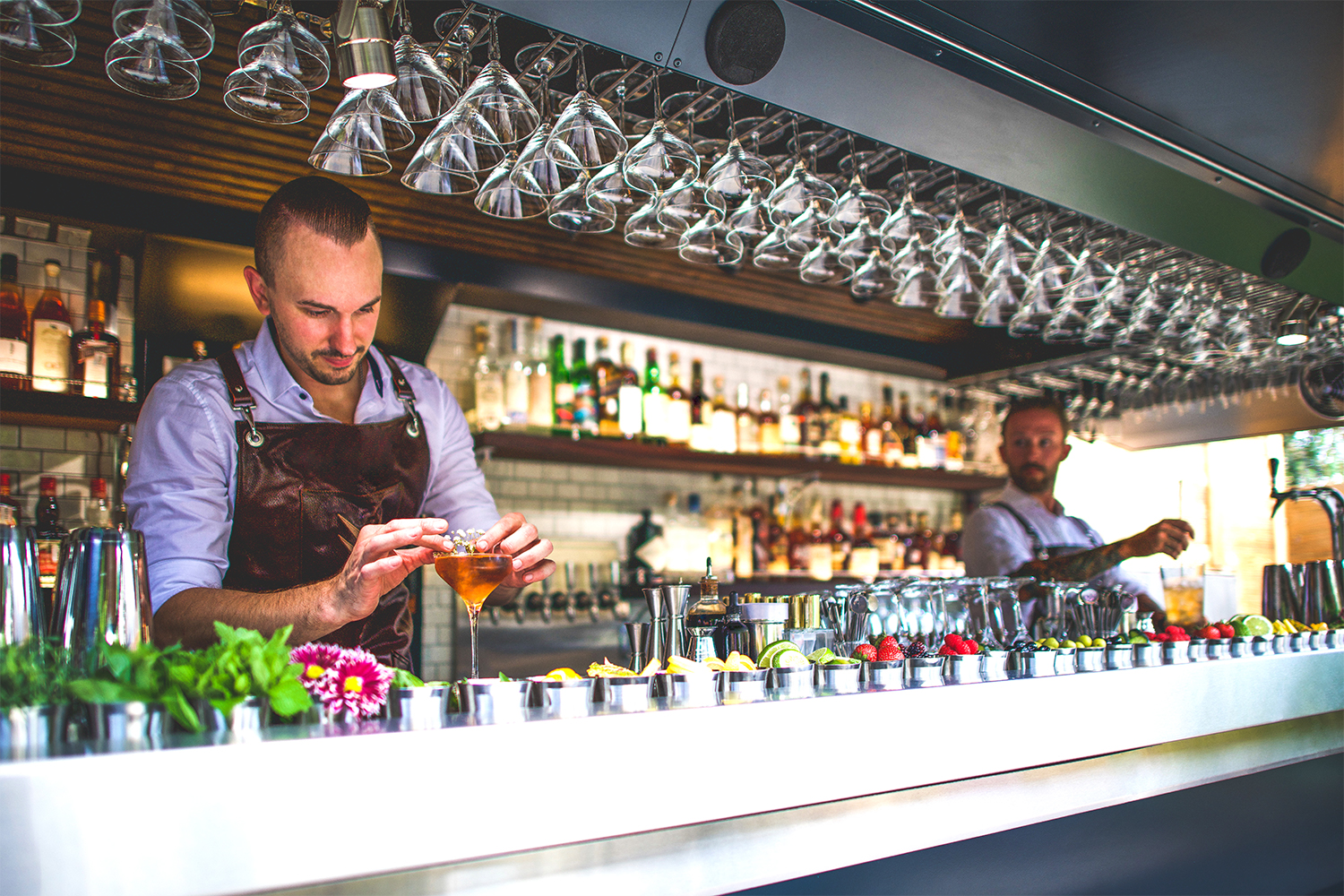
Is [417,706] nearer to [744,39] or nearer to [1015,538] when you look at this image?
[744,39]

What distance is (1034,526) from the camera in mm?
3455

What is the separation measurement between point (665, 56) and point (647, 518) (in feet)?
8.27

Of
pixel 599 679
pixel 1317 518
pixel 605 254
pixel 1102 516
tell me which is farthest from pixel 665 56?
pixel 1102 516

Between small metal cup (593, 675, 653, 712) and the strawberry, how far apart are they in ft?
1.65

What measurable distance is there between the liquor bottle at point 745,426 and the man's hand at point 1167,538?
175cm

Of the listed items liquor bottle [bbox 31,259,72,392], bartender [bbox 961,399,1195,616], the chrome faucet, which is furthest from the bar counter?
liquor bottle [bbox 31,259,72,392]

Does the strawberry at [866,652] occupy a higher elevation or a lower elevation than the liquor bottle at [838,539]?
lower

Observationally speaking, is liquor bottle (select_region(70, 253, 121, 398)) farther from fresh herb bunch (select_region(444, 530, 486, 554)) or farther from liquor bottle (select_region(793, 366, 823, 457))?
liquor bottle (select_region(793, 366, 823, 457))

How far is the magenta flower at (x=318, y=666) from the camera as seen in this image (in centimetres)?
110

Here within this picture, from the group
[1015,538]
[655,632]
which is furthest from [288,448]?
[1015,538]

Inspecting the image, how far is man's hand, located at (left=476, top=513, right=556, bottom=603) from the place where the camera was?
4.98 feet

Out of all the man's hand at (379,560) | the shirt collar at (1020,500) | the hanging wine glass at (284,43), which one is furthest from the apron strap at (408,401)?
the shirt collar at (1020,500)

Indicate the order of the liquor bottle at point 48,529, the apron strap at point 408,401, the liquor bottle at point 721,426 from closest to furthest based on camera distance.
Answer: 1. the apron strap at point 408,401
2. the liquor bottle at point 48,529
3. the liquor bottle at point 721,426

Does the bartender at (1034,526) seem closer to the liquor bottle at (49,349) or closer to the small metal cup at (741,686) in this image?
the small metal cup at (741,686)
